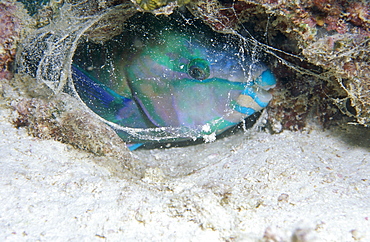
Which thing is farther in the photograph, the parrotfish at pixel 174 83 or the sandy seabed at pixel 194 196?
the parrotfish at pixel 174 83

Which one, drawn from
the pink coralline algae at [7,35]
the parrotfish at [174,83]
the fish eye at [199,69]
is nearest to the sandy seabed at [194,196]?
the parrotfish at [174,83]

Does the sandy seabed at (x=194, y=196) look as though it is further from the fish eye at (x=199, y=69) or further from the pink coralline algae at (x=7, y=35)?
the fish eye at (x=199, y=69)

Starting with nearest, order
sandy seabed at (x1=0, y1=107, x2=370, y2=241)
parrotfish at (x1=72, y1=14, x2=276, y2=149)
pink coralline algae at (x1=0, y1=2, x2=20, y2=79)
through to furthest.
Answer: sandy seabed at (x1=0, y1=107, x2=370, y2=241) < parrotfish at (x1=72, y1=14, x2=276, y2=149) < pink coralline algae at (x1=0, y1=2, x2=20, y2=79)

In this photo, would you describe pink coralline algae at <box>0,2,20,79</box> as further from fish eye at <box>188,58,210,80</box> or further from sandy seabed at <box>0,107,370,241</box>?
fish eye at <box>188,58,210,80</box>

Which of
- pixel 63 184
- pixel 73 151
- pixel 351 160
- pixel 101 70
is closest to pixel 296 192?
pixel 351 160

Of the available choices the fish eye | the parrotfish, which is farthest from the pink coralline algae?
the fish eye

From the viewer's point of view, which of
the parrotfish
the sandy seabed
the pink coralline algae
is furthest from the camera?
the pink coralline algae

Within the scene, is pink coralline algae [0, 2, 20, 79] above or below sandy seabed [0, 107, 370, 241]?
above
